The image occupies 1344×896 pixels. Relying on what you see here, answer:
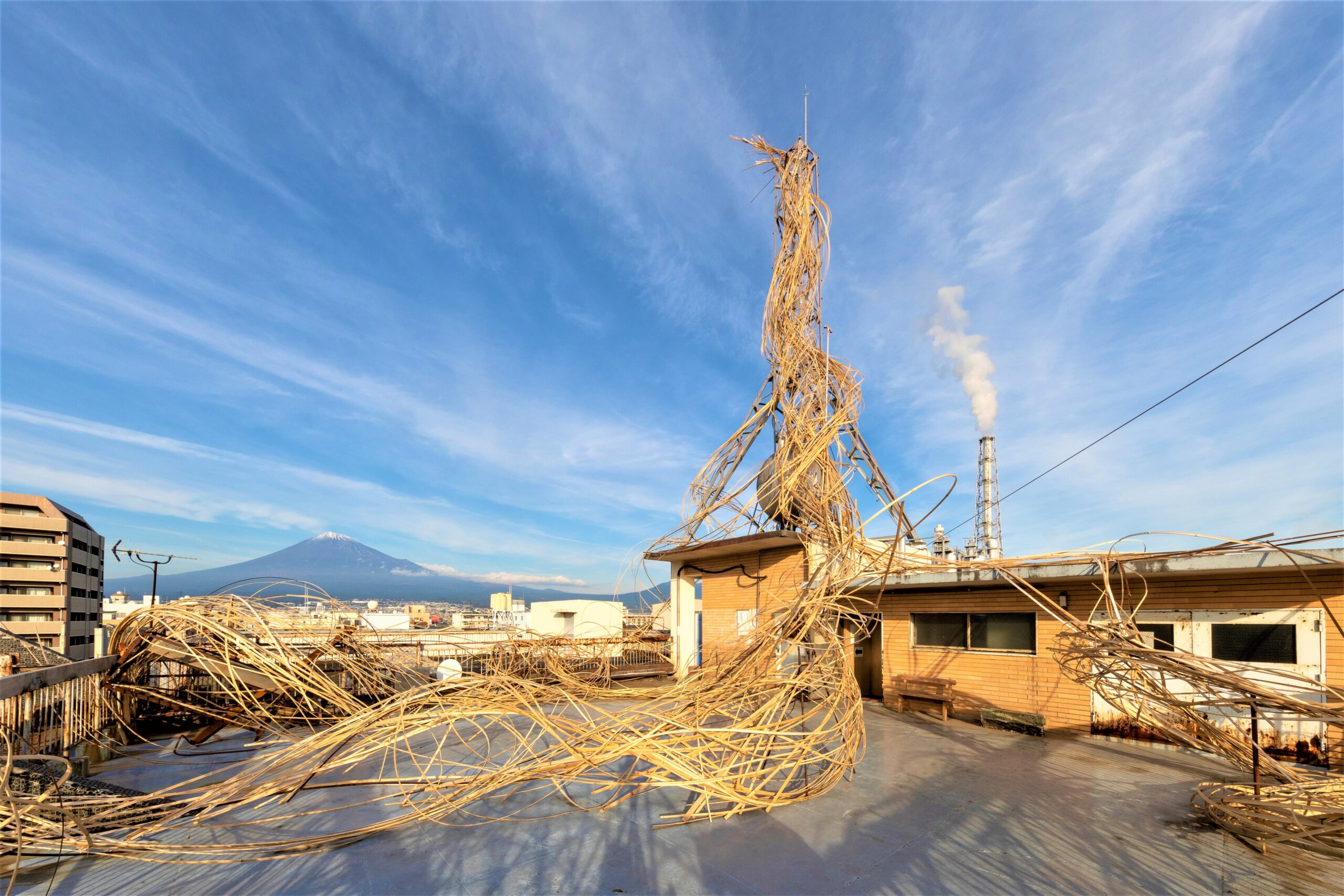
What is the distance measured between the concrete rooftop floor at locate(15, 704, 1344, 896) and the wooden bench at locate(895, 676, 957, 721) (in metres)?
3.58

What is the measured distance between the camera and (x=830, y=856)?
168 inches

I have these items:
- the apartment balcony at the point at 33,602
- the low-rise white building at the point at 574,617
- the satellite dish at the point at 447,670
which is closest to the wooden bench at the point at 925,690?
the satellite dish at the point at 447,670

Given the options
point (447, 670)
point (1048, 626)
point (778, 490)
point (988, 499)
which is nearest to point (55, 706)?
point (447, 670)

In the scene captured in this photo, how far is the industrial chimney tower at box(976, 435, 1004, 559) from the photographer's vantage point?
26.3 meters

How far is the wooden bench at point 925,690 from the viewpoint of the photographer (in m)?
9.48

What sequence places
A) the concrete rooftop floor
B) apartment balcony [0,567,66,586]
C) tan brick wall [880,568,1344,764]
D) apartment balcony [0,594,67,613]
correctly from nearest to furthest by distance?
1. the concrete rooftop floor
2. tan brick wall [880,568,1344,764]
3. apartment balcony [0,594,67,613]
4. apartment balcony [0,567,66,586]

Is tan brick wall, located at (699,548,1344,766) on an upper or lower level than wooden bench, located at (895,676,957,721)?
upper

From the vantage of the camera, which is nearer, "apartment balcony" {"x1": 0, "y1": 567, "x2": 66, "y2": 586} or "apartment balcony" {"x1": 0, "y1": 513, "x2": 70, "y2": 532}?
"apartment balcony" {"x1": 0, "y1": 567, "x2": 66, "y2": 586}

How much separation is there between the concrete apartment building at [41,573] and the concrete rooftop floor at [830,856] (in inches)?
1630

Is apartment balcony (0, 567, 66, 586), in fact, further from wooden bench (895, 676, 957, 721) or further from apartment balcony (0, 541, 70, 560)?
wooden bench (895, 676, 957, 721)

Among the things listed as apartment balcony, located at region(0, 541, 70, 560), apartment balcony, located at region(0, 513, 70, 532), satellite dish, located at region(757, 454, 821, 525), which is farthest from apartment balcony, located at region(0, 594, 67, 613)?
satellite dish, located at region(757, 454, 821, 525)

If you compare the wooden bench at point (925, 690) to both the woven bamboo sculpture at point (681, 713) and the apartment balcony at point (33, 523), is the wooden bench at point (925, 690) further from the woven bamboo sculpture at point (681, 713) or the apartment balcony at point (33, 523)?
the apartment balcony at point (33, 523)

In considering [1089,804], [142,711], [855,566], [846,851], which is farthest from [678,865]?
[142,711]

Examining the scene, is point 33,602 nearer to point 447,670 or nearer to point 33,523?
point 33,523
